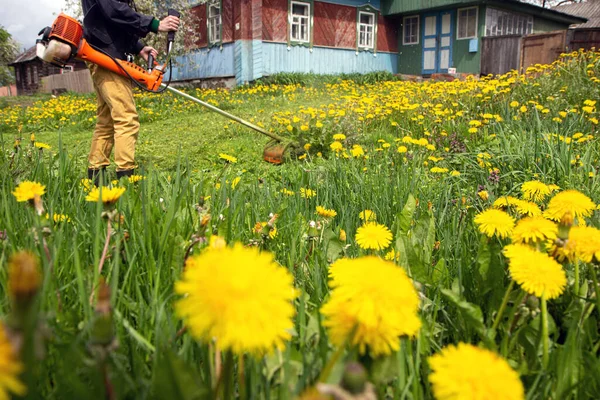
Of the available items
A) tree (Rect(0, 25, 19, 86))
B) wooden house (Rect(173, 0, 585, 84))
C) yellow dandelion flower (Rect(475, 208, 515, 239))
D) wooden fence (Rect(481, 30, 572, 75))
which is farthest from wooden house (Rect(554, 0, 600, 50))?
tree (Rect(0, 25, 19, 86))

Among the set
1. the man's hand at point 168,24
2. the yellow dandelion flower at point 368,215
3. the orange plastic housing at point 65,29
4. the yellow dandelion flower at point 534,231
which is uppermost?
the man's hand at point 168,24

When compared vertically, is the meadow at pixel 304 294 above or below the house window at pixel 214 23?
below

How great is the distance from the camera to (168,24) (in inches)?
151

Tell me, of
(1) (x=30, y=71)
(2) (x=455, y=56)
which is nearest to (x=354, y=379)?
(2) (x=455, y=56)

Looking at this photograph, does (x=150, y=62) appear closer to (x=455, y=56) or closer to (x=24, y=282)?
(x=24, y=282)

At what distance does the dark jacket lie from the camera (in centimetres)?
358

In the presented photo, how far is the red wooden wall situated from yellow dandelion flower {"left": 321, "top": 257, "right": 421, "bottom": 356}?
638 inches

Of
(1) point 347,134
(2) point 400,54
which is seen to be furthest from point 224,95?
(2) point 400,54

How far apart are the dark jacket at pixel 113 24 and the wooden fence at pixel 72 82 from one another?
20420mm

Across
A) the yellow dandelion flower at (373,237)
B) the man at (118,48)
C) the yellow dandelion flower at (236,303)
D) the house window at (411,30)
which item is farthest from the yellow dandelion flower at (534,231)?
the house window at (411,30)

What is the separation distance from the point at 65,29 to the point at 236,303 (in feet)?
11.9

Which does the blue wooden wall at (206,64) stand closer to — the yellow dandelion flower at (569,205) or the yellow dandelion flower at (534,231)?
the yellow dandelion flower at (569,205)

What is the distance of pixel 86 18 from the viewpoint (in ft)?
12.0

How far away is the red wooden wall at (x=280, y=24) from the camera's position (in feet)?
51.4
